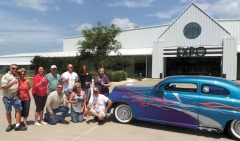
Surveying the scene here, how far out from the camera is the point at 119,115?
6.23 m

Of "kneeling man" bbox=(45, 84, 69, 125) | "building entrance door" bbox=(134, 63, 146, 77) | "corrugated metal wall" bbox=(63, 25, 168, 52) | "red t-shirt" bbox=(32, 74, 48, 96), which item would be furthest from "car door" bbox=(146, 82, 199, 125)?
"corrugated metal wall" bbox=(63, 25, 168, 52)

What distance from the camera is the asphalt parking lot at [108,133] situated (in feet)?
16.0

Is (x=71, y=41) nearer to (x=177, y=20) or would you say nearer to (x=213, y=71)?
(x=177, y=20)

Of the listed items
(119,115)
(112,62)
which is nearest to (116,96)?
(119,115)

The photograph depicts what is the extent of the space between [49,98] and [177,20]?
25423 mm

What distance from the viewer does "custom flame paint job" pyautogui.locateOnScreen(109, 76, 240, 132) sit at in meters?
4.81

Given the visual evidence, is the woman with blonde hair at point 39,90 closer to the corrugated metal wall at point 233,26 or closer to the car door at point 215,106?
the car door at point 215,106

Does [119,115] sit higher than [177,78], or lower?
lower

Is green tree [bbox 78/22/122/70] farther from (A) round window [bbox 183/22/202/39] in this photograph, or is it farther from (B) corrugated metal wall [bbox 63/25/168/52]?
(B) corrugated metal wall [bbox 63/25/168/52]

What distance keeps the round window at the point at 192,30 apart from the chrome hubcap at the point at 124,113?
77.8ft

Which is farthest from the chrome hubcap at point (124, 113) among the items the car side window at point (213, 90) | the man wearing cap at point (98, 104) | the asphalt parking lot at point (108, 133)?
the car side window at point (213, 90)

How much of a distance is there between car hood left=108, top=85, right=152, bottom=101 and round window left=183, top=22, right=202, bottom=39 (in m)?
23.4

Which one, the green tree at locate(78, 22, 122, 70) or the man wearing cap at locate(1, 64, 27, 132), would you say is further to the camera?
the green tree at locate(78, 22, 122, 70)

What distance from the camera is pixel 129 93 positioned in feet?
19.8
